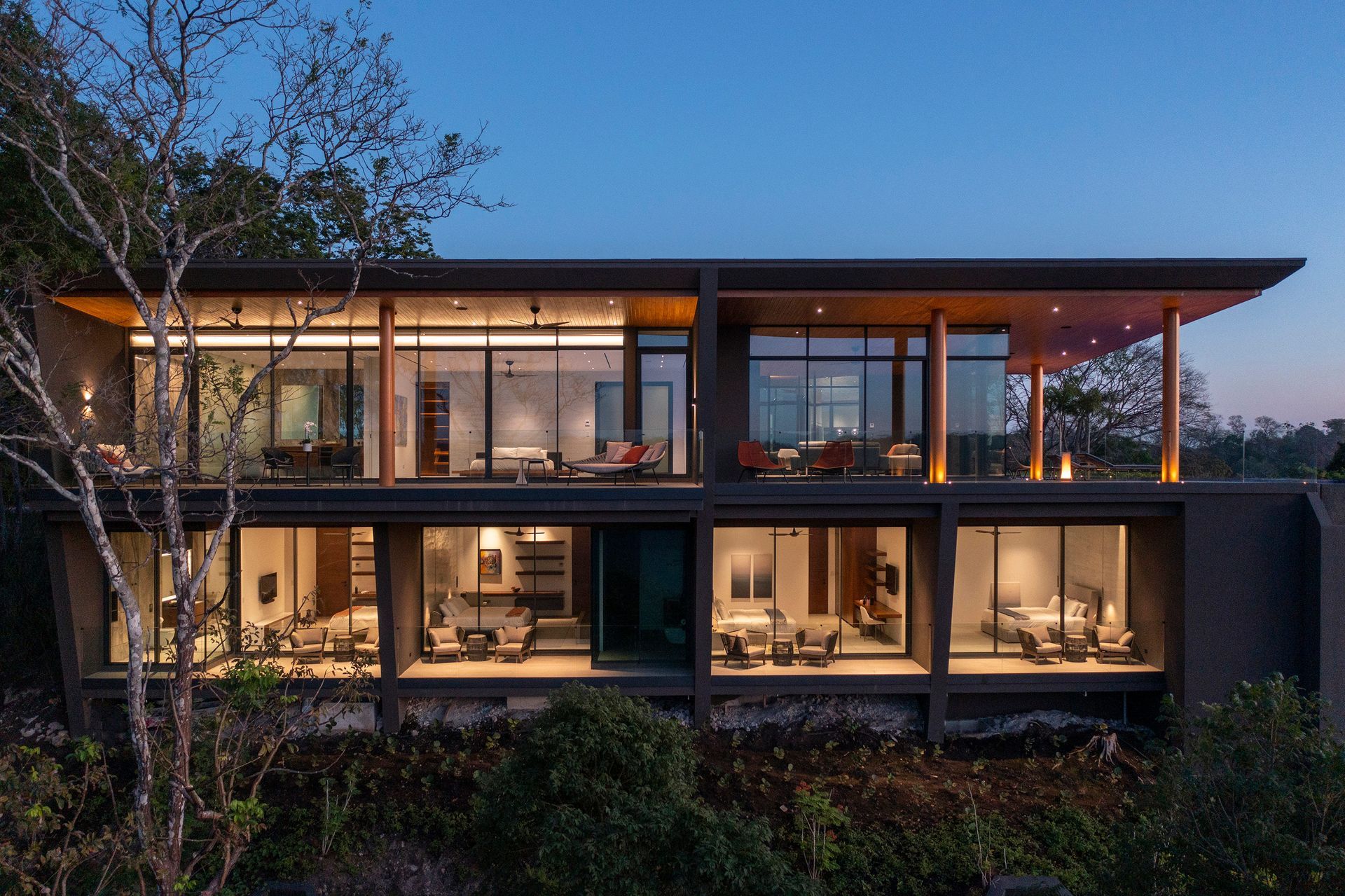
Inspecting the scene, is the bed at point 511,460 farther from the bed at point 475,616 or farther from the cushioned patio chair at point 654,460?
the bed at point 475,616

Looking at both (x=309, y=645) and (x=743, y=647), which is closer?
(x=743, y=647)

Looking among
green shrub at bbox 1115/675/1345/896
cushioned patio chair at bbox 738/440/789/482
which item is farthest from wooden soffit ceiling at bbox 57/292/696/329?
green shrub at bbox 1115/675/1345/896

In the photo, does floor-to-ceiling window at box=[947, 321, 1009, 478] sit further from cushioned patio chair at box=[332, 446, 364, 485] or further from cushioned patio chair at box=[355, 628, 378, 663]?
cushioned patio chair at box=[355, 628, 378, 663]

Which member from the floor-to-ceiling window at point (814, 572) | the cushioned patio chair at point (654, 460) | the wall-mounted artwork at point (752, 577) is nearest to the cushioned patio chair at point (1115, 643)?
the floor-to-ceiling window at point (814, 572)

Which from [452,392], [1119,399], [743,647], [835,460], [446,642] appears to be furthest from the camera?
[1119,399]

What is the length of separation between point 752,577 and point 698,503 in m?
2.75

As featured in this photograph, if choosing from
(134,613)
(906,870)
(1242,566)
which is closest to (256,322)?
(134,613)

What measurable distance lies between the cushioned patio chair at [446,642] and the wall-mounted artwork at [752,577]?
5.00 m

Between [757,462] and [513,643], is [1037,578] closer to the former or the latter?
[757,462]

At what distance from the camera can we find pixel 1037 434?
16719 mm

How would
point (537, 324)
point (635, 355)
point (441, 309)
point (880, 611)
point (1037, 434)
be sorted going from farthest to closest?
point (1037, 434) < point (635, 355) < point (537, 324) < point (880, 611) < point (441, 309)

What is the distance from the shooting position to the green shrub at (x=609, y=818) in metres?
5.50

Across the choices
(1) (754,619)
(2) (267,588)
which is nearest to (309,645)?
(2) (267,588)

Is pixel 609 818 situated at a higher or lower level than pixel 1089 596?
lower
